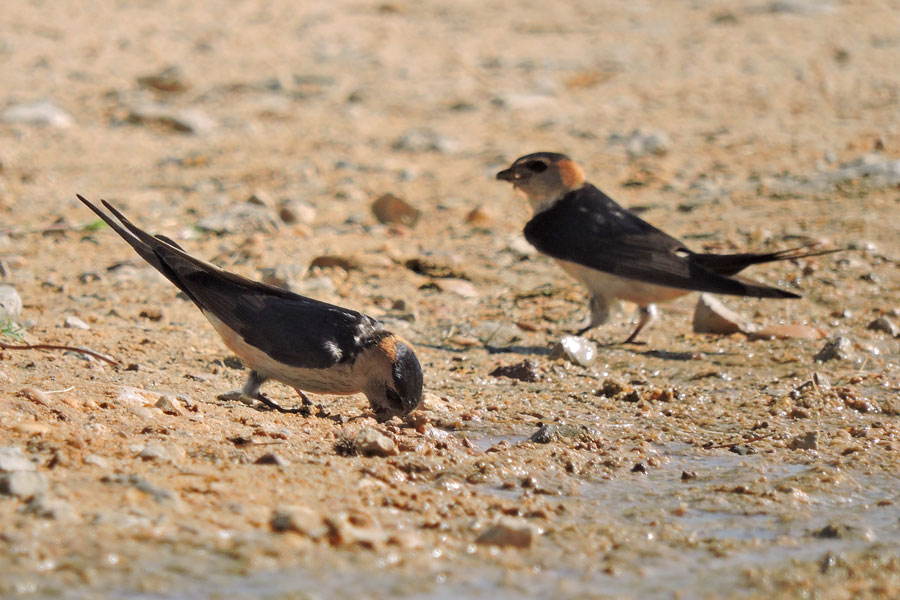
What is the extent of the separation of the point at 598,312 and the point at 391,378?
7.51ft

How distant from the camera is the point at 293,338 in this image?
4949 millimetres

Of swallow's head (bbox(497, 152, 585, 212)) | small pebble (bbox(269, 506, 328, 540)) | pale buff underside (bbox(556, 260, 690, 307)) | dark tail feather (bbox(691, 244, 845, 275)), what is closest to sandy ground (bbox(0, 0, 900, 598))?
small pebble (bbox(269, 506, 328, 540))

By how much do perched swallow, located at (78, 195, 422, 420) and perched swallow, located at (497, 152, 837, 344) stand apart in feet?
6.50

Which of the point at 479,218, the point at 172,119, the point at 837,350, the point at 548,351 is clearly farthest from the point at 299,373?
the point at 172,119

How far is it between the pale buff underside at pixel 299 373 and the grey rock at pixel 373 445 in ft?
2.26

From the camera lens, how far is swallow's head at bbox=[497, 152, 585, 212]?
7375 millimetres

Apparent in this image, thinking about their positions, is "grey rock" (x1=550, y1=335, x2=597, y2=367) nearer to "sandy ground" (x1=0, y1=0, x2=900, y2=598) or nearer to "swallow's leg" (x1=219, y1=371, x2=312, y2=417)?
"sandy ground" (x1=0, y1=0, x2=900, y2=598)

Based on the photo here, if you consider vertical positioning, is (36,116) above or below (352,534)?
below

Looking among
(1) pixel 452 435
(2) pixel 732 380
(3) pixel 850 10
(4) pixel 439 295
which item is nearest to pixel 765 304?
(2) pixel 732 380

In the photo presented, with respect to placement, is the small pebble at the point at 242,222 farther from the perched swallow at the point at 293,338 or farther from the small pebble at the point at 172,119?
the small pebble at the point at 172,119

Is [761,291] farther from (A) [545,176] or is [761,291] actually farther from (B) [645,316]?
(A) [545,176]

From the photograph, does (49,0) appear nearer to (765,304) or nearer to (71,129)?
(71,129)

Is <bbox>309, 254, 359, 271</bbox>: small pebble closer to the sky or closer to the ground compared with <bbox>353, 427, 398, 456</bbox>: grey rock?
closer to the ground

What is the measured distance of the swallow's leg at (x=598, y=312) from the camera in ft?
22.0
